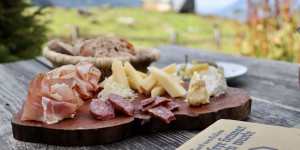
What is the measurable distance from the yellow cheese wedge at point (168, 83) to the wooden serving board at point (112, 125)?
0.07m

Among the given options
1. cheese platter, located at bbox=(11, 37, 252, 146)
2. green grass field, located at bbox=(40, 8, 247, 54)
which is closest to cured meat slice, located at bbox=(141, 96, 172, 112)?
cheese platter, located at bbox=(11, 37, 252, 146)

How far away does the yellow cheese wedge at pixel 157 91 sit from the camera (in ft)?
4.01

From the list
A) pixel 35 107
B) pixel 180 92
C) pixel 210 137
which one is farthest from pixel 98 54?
pixel 210 137

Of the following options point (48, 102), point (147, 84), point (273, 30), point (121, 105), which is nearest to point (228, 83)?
point (147, 84)

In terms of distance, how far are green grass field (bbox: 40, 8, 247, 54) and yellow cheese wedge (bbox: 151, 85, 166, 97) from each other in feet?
22.2

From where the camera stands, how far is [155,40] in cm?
829

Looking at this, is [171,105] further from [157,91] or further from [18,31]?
[18,31]

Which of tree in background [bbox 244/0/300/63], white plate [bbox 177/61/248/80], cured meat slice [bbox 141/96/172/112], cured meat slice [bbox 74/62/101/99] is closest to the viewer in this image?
cured meat slice [bbox 141/96/172/112]

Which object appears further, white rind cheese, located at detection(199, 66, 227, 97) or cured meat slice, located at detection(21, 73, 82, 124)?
white rind cheese, located at detection(199, 66, 227, 97)

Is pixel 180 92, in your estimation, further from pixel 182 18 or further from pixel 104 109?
pixel 182 18

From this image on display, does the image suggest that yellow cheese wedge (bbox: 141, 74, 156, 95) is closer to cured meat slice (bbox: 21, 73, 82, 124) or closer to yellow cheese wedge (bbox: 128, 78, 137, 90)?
yellow cheese wedge (bbox: 128, 78, 137, 90)

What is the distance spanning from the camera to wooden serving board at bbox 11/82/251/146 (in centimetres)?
94

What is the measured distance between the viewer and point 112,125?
3.14 ft

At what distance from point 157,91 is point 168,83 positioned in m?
0.05
